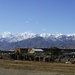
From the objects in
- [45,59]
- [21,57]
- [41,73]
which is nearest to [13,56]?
[21,57]

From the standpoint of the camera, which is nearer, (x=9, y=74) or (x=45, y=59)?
(x=9, y=74)

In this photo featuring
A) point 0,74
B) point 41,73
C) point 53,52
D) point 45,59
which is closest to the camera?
point 0,74

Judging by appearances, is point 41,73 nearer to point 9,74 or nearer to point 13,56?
point 9,74

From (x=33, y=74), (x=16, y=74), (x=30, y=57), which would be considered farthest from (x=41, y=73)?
(x=30, y=57)

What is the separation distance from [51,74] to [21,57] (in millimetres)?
69169

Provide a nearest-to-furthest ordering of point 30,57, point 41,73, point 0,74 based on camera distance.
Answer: point 0,74 → point 41,73 → point 30,57

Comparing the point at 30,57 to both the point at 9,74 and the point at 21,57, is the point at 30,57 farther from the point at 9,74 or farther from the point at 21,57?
the point at 9,74

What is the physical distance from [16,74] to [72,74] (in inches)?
404

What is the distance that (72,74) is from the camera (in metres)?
53.6

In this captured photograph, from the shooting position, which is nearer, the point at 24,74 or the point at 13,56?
the point at 24,74

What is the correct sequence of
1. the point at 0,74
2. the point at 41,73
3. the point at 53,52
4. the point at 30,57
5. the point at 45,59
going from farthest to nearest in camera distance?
the point at 53,52 → the point at 30,57 → the point at 45,59 → the point at 41,73 → the point at 0,74

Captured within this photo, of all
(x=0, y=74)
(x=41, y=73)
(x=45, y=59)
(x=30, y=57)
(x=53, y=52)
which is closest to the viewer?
(x=0, y=74)

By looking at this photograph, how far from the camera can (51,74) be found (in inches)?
2103

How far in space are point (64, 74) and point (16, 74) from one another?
29.0 feet
